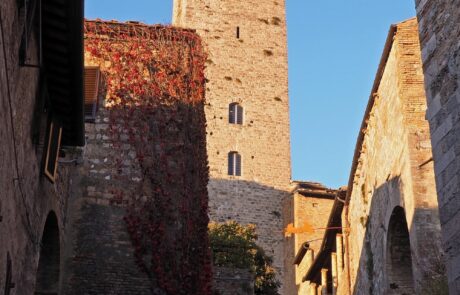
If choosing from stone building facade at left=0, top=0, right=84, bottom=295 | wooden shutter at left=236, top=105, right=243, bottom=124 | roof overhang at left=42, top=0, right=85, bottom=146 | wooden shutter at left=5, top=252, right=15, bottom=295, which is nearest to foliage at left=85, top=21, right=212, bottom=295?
stone building facade at left=0, top=0, right=84, bottom=295

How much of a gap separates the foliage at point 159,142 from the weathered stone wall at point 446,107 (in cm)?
603

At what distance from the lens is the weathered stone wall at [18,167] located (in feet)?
23.0

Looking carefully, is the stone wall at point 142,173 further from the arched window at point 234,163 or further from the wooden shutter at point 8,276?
the arched window at point 234,163

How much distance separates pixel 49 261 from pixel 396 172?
6.30 meters

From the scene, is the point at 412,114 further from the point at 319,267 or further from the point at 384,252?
the point at 319,267

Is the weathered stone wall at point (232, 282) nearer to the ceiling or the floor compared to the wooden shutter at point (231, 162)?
nearer to the floor

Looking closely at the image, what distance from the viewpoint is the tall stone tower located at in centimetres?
3183

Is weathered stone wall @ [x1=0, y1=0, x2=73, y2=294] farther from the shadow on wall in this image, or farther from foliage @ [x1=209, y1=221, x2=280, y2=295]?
the shadow on wall

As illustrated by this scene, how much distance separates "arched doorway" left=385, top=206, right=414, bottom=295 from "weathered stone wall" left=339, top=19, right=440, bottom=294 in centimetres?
4

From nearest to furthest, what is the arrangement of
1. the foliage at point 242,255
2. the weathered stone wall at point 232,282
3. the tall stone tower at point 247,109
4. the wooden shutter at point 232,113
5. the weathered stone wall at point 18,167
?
1. the weathered stone wall at point 18,167
2. the weathered stone wall at point 232,282
3. the foliage at point 242,255
4. the tall stone tower at point 247,109
5. the wooden shutter at point 232,113


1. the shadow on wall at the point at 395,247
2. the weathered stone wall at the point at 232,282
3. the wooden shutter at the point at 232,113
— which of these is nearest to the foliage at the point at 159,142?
the weathered stone wall at the point at 232,282

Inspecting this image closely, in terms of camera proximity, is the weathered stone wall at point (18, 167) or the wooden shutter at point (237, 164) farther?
the wooden shutter at point (237, 164)

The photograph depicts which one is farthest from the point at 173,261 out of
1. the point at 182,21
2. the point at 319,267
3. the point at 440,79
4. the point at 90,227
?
the point at 182,21

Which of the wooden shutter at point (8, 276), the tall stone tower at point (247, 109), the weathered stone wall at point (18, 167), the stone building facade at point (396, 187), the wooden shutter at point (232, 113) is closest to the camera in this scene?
the weathered stone wall at point (18, 167)
